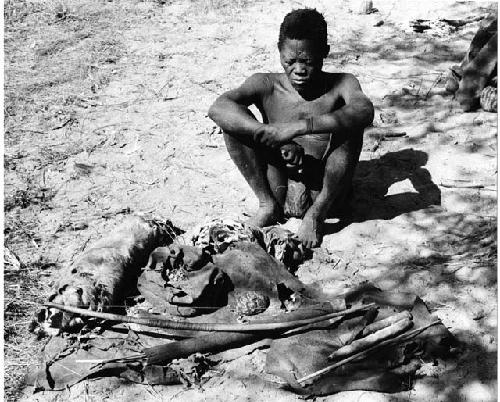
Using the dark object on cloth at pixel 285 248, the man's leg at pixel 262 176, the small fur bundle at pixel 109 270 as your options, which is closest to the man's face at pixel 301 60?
the man's leg at pixel 262 176

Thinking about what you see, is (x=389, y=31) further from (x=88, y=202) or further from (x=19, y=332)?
(x=19, y=332)

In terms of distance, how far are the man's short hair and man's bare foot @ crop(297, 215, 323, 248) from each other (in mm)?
1080

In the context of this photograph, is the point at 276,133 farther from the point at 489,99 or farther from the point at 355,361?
the point at 489,99

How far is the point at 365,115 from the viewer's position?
3.68 metres

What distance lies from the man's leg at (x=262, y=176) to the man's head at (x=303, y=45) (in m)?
0.52

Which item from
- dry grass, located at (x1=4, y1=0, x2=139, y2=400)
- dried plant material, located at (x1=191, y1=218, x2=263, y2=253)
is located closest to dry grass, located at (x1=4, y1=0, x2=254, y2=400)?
dry grass, located at (x1=4, y1=0, x2=139, y2=400)

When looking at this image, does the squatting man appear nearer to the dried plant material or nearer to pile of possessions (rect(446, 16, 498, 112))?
the dried plant material

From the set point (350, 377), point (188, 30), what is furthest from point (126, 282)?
point (188, 30)

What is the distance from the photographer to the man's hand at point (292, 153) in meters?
3.80

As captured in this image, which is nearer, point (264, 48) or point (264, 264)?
point (264, 264)

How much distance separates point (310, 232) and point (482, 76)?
2.43 meters

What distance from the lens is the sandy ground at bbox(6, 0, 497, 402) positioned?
10.5 feet

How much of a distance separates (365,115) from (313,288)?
3.47 ft

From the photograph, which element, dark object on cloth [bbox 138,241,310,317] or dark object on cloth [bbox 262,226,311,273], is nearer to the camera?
dark object on cloth [bbox 138,241,310,317]
